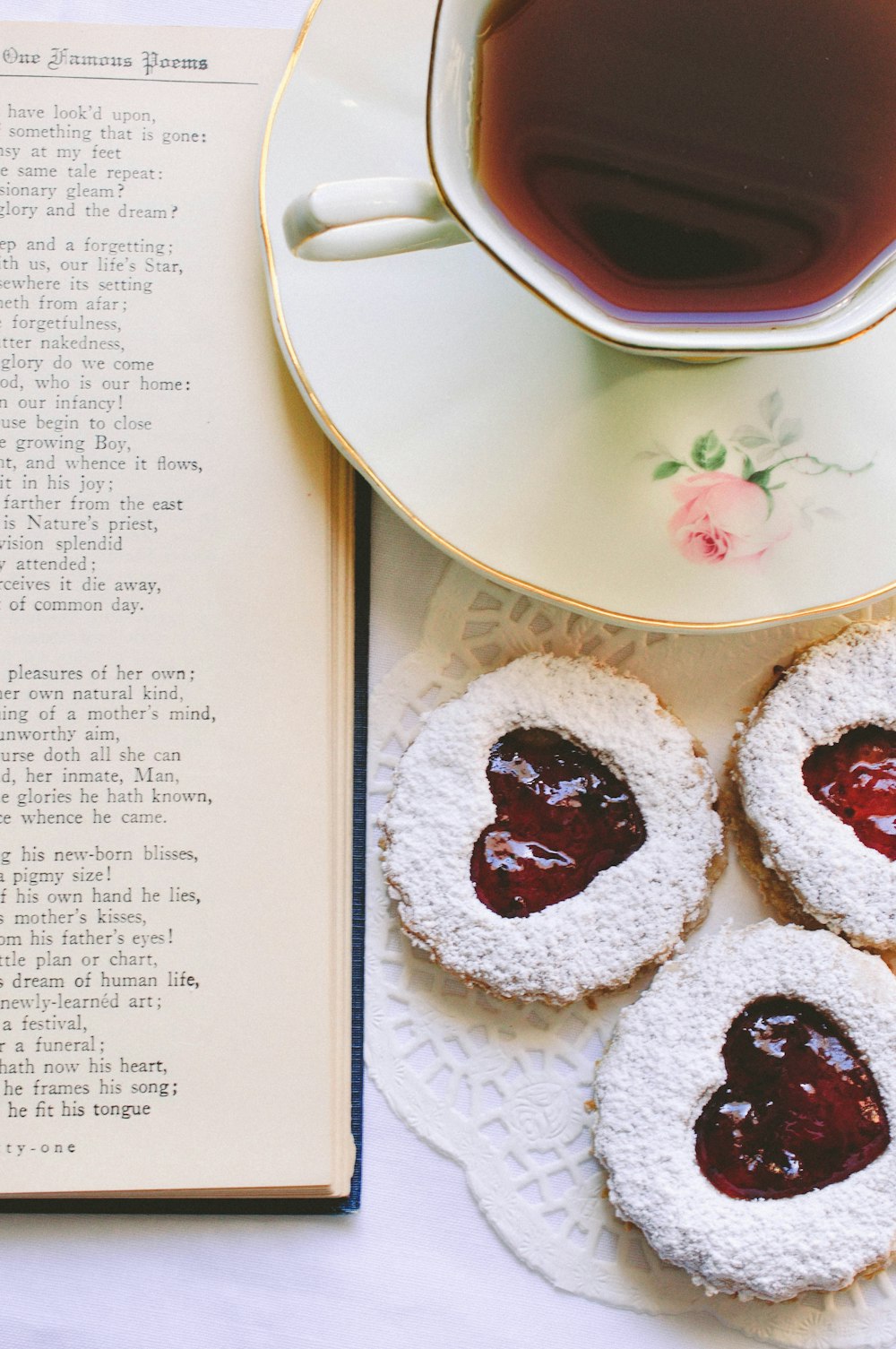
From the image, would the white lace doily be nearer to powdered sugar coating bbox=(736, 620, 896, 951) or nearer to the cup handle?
powdered sugar coating bbox=(736, 620, 896, 951)

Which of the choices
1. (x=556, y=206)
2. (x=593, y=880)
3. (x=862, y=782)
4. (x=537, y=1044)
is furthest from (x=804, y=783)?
(x=556, y=206)

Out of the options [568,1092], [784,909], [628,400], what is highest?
[628,400]

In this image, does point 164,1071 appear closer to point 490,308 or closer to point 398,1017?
point 398,1017

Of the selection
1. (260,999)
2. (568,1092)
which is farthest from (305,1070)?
(568,1092)

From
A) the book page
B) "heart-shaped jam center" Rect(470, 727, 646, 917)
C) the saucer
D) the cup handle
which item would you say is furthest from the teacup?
"heart-shaped jam center" Rect(470, 727, 646, 917)

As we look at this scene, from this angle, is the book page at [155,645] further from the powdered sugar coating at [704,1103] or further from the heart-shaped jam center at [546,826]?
the powdered sugar coating at [704,1103]

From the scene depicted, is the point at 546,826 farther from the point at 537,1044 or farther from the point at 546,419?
the point at 546,419
